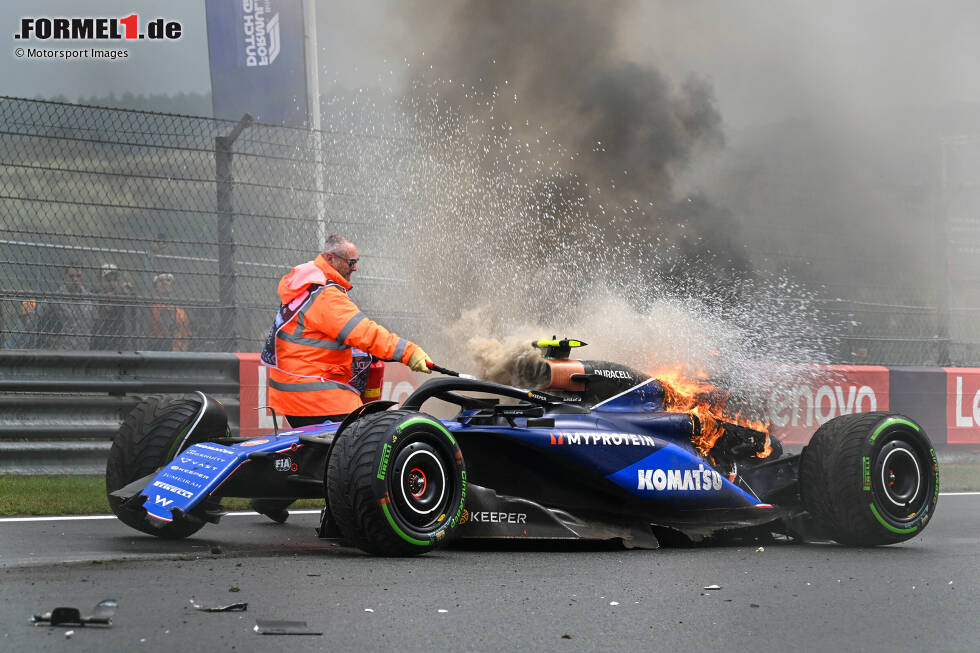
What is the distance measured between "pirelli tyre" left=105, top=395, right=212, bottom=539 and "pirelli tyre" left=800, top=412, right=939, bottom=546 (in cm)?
339

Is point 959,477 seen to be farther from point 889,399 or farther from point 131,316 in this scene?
point 131,316

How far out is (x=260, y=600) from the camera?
4.97m

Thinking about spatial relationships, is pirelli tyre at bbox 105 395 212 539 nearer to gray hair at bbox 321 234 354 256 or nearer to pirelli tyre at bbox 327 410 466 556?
pirelli tyre at bbox 327 410 466 556

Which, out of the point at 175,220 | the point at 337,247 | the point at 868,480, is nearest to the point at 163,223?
the point at 175,220

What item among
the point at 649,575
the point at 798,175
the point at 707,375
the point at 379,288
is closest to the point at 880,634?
the point at 649,575

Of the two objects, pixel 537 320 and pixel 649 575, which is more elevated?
pixel 537 320

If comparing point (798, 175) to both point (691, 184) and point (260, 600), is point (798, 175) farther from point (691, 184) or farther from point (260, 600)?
point (260, 600)

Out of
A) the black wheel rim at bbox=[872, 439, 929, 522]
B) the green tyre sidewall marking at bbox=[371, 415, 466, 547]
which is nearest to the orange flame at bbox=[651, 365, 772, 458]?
the black wheel rim at bbox=[872, 439, 929, 522]

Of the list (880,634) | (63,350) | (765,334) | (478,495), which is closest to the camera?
(880,634)

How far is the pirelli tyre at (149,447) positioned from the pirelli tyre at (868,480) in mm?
3391

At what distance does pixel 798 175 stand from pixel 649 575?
480 inches

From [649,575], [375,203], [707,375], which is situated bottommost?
[649,575]

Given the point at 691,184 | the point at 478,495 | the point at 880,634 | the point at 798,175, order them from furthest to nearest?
the point at 798,175, the point at 691,184, the point at 478,495, the point at 880,634

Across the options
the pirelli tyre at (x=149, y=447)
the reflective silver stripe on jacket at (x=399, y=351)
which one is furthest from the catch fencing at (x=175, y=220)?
the reflective silver stripe on jacket at (x=399, y=351)
